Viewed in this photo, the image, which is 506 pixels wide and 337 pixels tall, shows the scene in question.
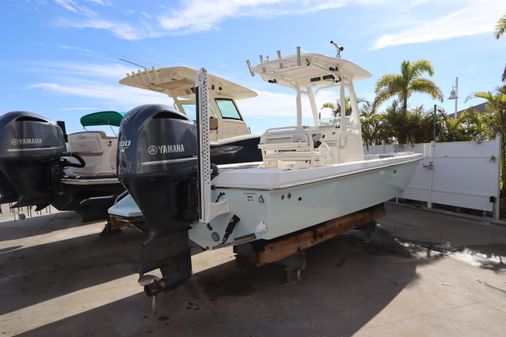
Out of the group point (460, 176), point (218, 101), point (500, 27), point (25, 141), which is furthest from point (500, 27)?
point (25, 141)

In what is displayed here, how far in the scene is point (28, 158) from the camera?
526 centimetres

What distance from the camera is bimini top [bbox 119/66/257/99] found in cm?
624

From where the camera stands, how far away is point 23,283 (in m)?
4.32

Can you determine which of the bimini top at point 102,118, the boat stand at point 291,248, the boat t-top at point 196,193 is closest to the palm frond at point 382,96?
the boat stand at point 291,248

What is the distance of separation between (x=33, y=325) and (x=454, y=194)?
7825 millimetres

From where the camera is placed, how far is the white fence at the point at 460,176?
6.75 meters

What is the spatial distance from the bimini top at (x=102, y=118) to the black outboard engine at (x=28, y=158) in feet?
4.13

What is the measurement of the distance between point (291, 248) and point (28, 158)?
169 inches

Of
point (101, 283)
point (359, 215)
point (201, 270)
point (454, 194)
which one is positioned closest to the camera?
point (101, 283)

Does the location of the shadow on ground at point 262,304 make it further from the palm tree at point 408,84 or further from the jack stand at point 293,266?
the palm tree at point 408,84

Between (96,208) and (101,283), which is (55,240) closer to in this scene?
(96,208)

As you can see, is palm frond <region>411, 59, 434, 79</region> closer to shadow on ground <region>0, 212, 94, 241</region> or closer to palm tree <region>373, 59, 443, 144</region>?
palm tree <region>373, 59, 443, 144</region>

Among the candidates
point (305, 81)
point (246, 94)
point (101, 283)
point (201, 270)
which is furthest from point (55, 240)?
point (305, 81)

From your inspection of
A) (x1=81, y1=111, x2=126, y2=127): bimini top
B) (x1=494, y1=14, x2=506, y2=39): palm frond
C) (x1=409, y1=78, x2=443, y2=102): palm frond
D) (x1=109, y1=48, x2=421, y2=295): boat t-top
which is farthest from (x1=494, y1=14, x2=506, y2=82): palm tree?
(x1=81, y1=111, x2=126, y2=127): bimini top
